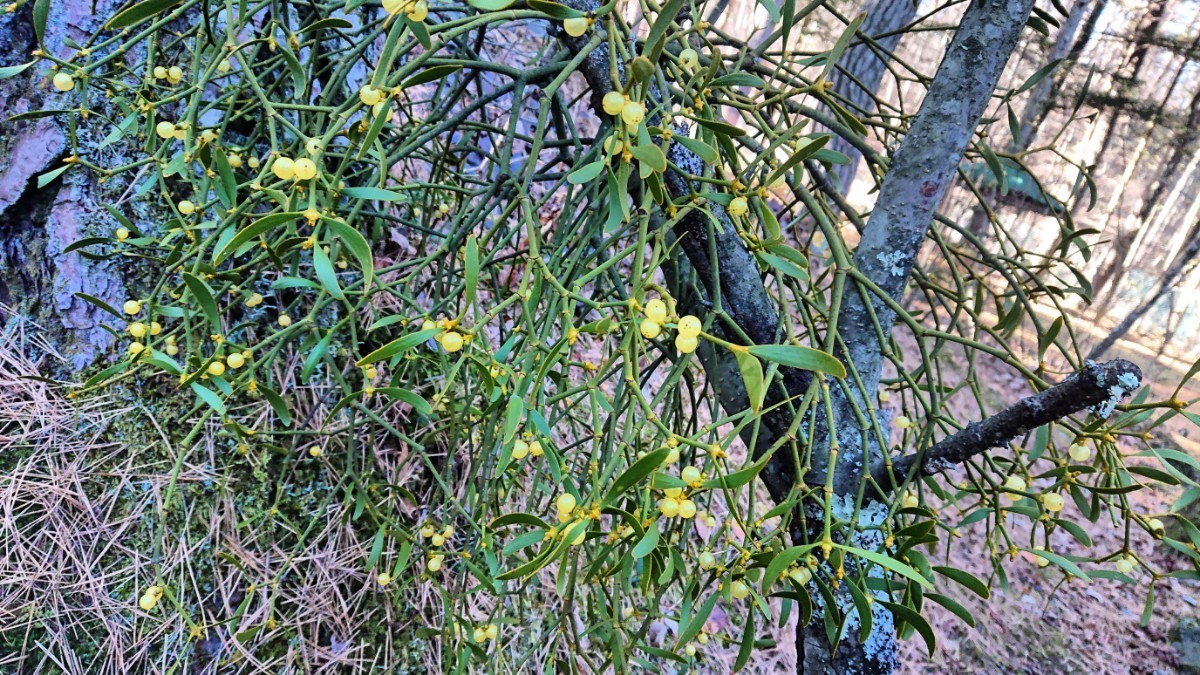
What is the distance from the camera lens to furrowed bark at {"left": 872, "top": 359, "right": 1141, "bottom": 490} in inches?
20.2

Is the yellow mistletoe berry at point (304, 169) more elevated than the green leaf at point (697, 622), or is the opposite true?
the yellow mistletoe berry at point (304, 169)

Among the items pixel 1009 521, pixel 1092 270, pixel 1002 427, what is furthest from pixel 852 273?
pixel 1092 270

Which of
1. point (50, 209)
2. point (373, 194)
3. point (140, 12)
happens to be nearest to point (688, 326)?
point (373, 194)

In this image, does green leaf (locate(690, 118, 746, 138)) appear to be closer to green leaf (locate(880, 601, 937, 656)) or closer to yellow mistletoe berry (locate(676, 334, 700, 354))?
yellow mistletoe berry (locate(676, 334, 700, 354))

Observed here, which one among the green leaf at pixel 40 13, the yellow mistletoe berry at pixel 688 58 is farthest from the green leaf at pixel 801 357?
the green leaf at pixel 40 13

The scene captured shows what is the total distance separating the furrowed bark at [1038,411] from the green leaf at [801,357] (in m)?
0.27

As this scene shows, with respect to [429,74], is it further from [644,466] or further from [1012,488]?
[1012,488]

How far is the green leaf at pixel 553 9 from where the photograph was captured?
42 centimetres

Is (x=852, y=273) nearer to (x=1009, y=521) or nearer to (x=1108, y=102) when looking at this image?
(x=1009, y=521)

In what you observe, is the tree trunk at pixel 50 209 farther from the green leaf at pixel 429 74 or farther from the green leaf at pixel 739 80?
the green leaf at pixel 739 80

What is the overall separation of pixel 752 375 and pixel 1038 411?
1.10 ft

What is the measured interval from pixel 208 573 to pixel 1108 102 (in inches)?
174

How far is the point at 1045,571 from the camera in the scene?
2.57 metres

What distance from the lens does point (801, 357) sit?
1.36ft
